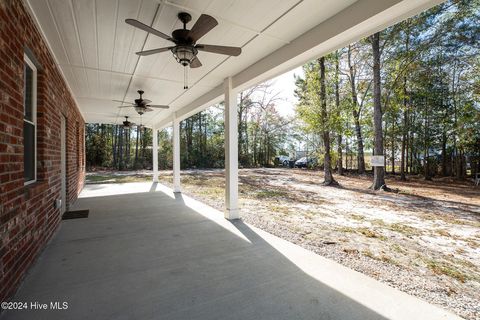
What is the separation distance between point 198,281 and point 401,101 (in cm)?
1436

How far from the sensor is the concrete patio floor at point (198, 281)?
5.88 feet

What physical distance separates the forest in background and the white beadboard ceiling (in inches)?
275

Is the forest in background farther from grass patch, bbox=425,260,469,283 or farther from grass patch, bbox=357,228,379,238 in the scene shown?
grass patch, bbox=425,260,469,283

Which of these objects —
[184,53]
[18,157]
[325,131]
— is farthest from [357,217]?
[325,131]

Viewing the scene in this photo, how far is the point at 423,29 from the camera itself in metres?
10.4

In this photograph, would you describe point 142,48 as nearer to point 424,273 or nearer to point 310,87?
point 424,273

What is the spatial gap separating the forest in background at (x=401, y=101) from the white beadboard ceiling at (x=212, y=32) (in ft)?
22.9

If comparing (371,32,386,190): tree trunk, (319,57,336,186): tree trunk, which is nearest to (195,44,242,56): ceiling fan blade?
(319,57,336,186): tree trunk

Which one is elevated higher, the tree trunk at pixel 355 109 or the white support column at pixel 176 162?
the tree trunk at pixel 355 109

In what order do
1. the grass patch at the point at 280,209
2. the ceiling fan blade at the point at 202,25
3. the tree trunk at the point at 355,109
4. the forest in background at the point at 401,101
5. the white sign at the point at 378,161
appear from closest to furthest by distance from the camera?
the ceiling fan blade at the point at 202,25
the grass patch at the point at 280,209
the white sign at the point at 378,161
the forest in background at the point at 401,101
the tree trunk at the point at 355,109

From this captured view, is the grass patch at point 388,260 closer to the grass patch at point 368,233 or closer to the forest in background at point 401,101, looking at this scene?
the grass patch at point 368,233

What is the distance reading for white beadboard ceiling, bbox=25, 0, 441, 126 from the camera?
2166 millimetres

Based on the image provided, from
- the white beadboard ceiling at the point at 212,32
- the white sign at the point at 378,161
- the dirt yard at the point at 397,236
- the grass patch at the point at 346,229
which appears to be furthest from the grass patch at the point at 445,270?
the white sign at the point at 378,161

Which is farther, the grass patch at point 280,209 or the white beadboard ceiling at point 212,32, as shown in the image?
the grass patch at point 280,209
